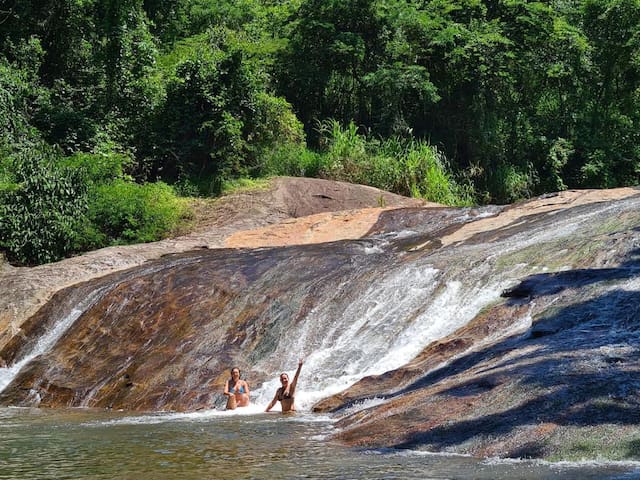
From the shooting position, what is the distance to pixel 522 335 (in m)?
9.85

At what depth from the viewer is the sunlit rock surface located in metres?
7.34

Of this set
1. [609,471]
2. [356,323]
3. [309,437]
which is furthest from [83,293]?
[609,471]

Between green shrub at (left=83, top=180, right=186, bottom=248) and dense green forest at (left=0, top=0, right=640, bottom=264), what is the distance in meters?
0.18

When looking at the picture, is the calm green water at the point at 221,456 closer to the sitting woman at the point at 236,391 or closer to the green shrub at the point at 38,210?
the sitting woman at the point at 236,391

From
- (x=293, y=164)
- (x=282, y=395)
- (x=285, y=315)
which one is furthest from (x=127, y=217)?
(x=282, y=395)

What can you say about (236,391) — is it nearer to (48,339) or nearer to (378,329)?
(378,329)

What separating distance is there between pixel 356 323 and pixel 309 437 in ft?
14.9

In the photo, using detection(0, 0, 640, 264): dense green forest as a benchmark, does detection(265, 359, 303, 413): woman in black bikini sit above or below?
below

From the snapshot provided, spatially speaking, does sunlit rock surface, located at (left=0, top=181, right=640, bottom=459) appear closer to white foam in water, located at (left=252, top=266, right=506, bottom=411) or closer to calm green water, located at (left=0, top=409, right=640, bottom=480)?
white foam in water, located at (left=252, top=266, right=506, bottom=411)

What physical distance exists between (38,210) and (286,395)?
1182cm

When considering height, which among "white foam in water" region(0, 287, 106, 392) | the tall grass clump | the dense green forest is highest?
the dense green forest

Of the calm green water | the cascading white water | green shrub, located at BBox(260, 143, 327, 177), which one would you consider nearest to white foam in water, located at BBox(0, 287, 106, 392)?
the calm green water

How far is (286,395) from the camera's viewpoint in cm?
1084

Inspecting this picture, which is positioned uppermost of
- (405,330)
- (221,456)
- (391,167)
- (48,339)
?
(391,167)
